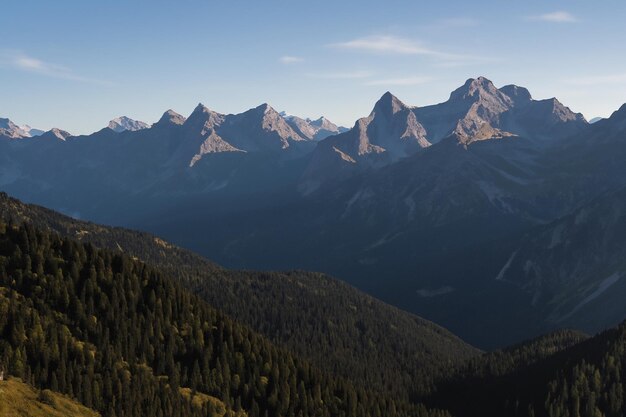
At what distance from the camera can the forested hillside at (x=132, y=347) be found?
439 feet

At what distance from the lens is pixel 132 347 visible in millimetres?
156500

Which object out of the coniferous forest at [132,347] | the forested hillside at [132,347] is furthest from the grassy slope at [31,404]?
the forested hillside at [132,347]

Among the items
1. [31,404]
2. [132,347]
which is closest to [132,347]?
[132,347]

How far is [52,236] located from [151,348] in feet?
160

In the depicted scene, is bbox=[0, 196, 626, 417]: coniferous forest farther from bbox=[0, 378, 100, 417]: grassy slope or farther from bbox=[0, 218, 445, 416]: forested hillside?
bbox=[0, 378, 100, 417]: grassy slope

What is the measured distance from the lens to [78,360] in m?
139

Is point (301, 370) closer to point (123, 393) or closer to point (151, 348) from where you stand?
point (151, 348)

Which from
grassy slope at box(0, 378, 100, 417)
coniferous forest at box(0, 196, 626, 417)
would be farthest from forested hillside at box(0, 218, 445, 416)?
grassy slope at box(0, 378, 100, 417)

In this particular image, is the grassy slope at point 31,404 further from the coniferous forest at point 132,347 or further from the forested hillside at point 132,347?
the forested hillside at point 132,347

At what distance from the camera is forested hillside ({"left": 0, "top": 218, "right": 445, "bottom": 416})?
134m

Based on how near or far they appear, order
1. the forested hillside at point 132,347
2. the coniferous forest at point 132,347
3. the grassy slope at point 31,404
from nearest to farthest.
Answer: the grassy slope at point 31,404
the coniferous forest at point 132,347
the forested hillside at point 132,347

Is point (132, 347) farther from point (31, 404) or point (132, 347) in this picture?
point (31, 404)

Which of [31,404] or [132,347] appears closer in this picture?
[31,404]

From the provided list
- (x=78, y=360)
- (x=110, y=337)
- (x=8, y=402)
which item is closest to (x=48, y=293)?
(x=110, y=337)
